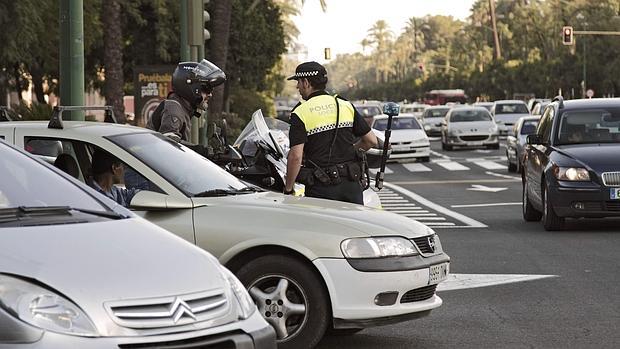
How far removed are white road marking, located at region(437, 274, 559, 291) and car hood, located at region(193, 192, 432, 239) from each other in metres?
3.23

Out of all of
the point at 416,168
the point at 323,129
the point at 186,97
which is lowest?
the point at 416,168

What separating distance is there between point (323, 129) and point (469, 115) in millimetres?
39091

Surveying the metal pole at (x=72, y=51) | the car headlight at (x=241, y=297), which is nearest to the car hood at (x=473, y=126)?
the metal pole at (x=72, y=51)

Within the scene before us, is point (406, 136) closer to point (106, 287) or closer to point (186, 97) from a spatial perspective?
point (186, 97)

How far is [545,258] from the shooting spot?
14328mm

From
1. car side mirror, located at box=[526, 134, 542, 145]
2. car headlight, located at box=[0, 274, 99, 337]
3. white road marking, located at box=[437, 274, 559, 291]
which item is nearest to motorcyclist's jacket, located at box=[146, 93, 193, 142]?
white road marking, located at box=[437, 274, 559, 291]

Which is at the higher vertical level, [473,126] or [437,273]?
[437,273]

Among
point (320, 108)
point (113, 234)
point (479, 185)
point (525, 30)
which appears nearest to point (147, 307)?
point (113, 234)

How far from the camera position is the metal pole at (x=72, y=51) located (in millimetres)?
14211

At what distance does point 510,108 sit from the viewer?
60.5m

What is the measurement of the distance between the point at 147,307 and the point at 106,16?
29572 millimetres

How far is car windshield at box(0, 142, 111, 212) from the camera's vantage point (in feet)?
21.6

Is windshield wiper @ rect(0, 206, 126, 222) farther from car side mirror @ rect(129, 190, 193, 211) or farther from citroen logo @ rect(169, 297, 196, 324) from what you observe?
car side mirror @ rect(129, 190, 193, 211)

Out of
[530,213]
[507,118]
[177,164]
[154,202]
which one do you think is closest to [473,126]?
[507,118]
